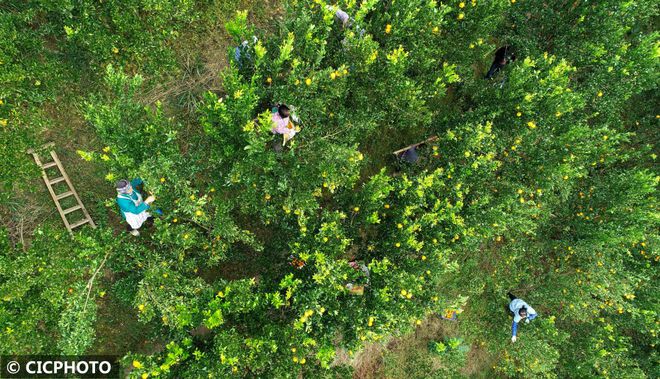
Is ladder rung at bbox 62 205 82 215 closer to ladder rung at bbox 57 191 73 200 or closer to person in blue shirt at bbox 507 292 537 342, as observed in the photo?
ladder rung at bbox 57 191 73 200

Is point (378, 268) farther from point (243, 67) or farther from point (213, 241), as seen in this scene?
point (243, 67)

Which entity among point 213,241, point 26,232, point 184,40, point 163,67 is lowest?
point 213,241

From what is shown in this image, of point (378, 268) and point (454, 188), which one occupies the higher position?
point (454, 188)

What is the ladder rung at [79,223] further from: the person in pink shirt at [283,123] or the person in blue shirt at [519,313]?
the person in blue shirt at [519,313]

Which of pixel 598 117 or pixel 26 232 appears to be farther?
pixel 598 117

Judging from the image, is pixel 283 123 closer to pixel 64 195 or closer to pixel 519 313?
pixel 64 195

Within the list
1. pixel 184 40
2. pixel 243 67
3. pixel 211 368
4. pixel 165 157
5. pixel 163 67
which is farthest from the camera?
pixel 184 40

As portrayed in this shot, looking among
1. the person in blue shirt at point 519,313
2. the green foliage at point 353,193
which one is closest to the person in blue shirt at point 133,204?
Answer: the green foliage at point 353,193

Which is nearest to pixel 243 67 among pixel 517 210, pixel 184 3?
pixel 184 3
